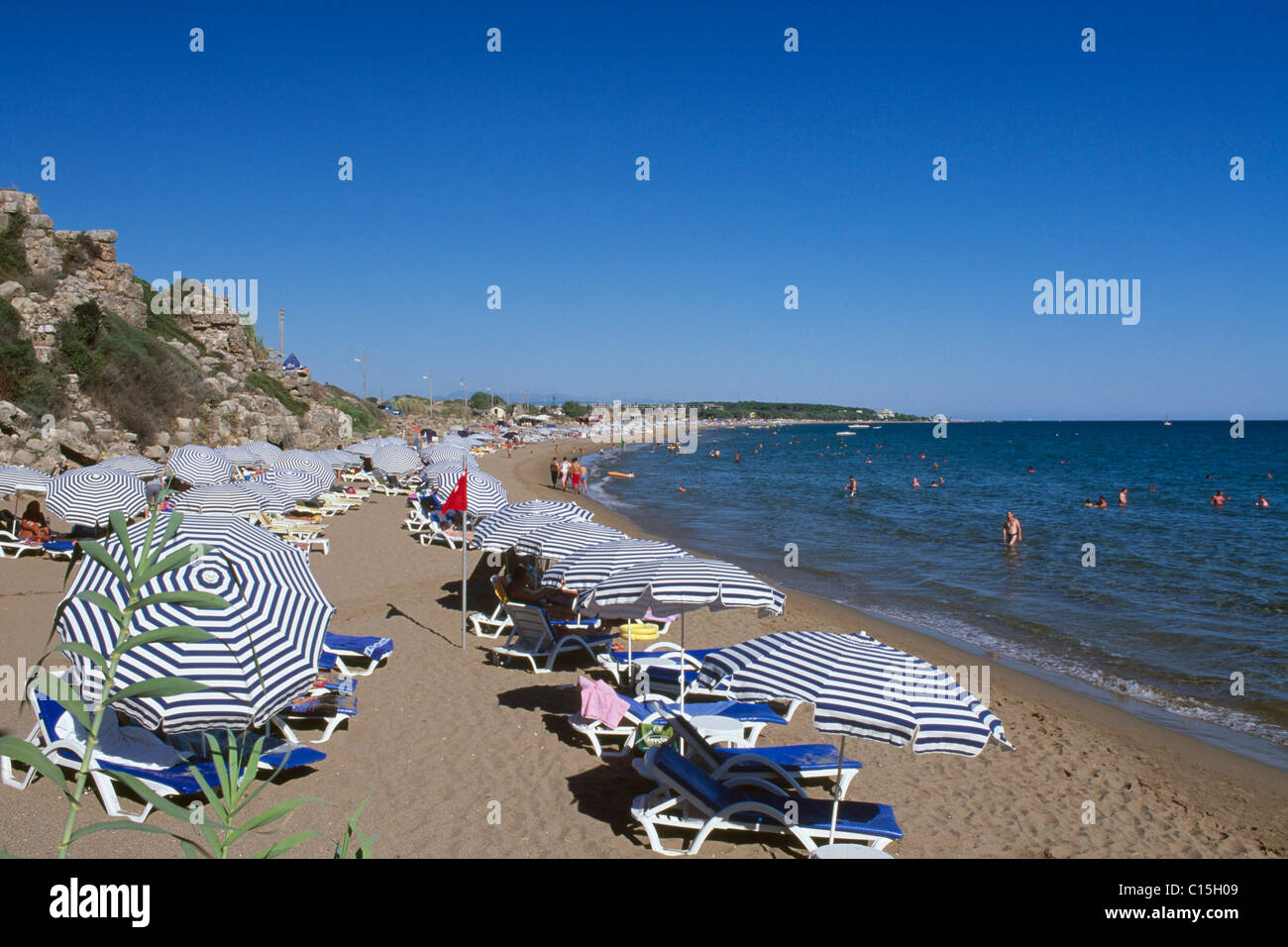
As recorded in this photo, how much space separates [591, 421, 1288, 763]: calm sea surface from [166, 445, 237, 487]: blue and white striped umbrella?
37.6 feet

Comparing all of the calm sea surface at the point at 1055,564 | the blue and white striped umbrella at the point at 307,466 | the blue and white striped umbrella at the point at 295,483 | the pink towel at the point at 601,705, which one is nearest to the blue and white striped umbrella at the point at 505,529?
the pink towel at the point at 601,705

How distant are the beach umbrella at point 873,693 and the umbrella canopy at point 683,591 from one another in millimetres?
1784

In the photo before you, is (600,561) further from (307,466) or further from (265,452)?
(265,452)

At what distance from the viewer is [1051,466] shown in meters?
62.6

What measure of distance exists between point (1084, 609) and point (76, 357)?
27100 mm

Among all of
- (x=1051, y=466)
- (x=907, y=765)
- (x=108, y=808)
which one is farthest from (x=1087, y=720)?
(x=1051, y=466)

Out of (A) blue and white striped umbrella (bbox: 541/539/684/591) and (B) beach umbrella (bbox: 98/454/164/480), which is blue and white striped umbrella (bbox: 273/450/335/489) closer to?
(B) beach umbrella (bbox: 98/454/164/480)

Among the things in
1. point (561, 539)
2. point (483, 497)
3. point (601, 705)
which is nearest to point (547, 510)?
point (561, 539)

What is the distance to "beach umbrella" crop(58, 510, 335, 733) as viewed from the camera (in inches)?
190

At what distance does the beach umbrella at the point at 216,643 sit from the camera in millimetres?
4832

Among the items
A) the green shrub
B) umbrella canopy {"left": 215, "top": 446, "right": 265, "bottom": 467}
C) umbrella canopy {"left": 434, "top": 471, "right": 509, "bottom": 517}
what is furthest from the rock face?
umbrella canopy {"left": 434, "top": 471, "right": 509, "bottom": 517}

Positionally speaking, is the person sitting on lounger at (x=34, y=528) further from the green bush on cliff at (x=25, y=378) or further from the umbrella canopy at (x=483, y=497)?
the green bush on cliff at (x=25, y=378)

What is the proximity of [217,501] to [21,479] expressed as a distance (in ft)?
12.8
